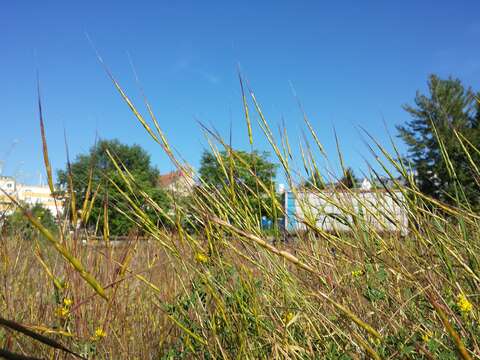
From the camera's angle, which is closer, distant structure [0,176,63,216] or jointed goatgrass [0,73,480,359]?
jointed goatgrass [0,73,480,359]

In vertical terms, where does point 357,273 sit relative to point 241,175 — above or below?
below

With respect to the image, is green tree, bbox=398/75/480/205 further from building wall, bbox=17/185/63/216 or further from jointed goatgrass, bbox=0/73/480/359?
building wall, bbox=17/185/63/216

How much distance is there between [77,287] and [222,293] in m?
0.55

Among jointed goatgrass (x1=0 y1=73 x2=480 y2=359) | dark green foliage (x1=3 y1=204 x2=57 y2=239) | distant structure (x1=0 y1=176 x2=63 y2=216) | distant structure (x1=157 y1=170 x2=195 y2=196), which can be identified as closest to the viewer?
jointed goatgrass (x1=0 y1=73 x2=480 y2=359)

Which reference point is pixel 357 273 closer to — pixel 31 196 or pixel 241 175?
pixel 241 175

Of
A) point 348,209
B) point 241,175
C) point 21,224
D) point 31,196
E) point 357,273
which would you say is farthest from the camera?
point 31,196

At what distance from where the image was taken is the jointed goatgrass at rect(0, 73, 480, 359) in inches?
31.0

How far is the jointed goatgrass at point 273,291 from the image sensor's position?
787 mm

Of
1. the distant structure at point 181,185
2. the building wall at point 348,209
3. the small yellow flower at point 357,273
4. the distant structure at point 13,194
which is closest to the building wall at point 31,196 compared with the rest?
the distant structure at point 13,194

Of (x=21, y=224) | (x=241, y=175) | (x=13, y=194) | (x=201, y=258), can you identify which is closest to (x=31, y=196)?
(x=21, y=224)

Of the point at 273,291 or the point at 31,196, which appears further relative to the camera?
the point at 31,196

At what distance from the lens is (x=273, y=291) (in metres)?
1.08

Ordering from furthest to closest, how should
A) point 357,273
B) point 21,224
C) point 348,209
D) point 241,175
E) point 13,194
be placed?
1. point 21,224
2. point 13,194
3. point 241,175
4. point 357,273
5. point 348,209

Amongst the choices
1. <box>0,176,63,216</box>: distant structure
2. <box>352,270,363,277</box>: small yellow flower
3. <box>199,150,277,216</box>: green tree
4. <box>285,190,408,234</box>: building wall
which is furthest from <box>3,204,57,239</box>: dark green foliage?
<box>352,270,363,277</box>: small yellow flower
